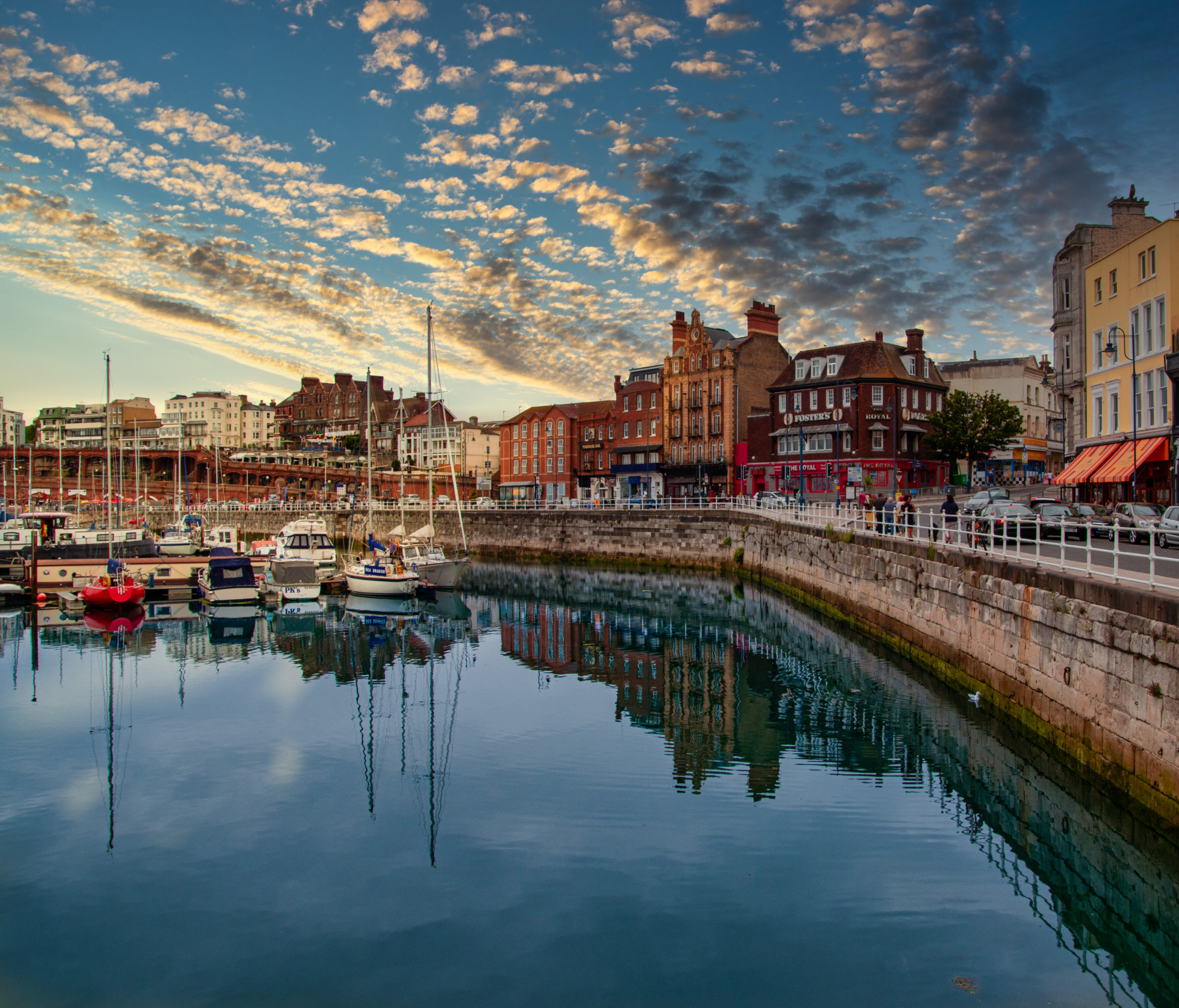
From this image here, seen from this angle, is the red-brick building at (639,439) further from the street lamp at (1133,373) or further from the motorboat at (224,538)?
the street lamp at (1133,373)

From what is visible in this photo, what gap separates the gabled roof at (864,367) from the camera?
2530 inches

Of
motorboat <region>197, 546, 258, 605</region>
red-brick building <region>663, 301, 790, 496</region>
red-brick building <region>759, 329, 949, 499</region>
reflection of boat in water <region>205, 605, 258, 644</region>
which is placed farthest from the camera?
red-brick building <region>663, 301, 790, 496</region>

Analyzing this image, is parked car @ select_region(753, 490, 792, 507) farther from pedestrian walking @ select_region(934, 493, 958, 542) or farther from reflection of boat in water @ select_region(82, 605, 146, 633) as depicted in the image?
reflection of boat in water @ select_region(82, 605, 146, 633)

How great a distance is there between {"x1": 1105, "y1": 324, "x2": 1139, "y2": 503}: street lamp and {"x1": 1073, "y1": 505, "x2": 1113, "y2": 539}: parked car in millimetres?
1927

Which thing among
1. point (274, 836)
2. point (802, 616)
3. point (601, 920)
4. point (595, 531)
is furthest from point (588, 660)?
point (595, 531)

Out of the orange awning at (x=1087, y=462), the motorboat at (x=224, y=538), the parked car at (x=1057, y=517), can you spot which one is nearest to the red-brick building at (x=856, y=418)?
the orange awning at (x=1087, y=462)

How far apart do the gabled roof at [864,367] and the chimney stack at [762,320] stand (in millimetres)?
Answer: 7281

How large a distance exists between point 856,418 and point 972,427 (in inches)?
331

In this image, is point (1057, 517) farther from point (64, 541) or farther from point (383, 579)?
point (64, 541)

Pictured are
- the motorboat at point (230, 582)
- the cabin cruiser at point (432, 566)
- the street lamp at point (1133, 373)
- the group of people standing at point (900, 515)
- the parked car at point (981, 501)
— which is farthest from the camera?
the cabin cruiser at point (432, 566)

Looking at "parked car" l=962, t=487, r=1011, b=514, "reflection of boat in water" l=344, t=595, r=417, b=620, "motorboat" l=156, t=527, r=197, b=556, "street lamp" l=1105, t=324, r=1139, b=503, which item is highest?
"street lamp" l=1105, t=324, r=1139, b=503

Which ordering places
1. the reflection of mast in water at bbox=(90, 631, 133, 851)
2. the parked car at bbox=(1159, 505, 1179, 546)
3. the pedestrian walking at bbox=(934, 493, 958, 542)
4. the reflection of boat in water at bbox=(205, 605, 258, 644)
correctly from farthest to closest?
the reflection of boat in water at bbox=(205, 605, 258, 644), the pedestrian walking at bbox=(934, 493, 958, 542), the parked car at bbox=(1159, 505, 1179, 546), the reflection of mast in water at bbox=(90, 631, 133, 851)

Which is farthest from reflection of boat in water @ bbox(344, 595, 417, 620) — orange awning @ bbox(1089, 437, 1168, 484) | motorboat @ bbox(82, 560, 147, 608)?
orange awning @ bbox(1089, 437, 1168, 484)

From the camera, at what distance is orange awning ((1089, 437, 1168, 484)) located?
32156mm
